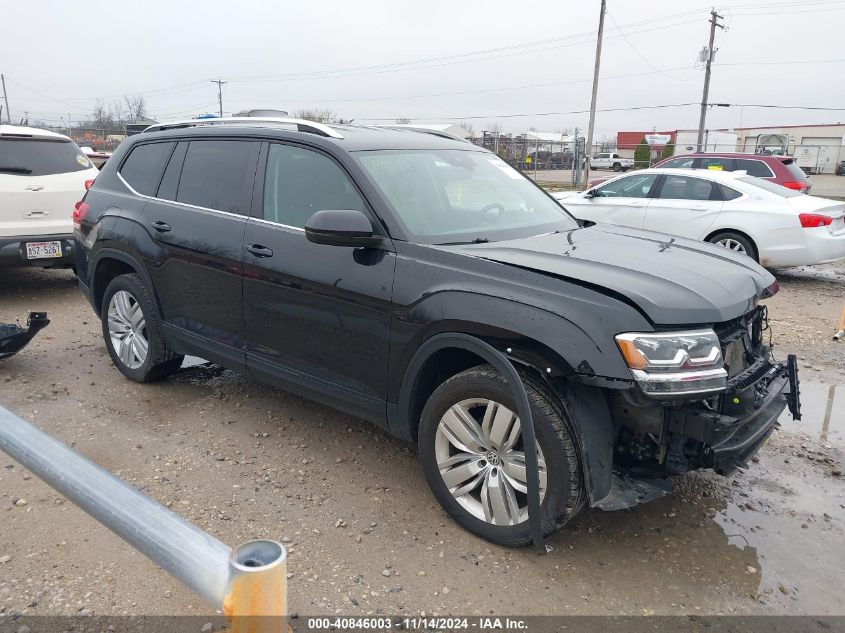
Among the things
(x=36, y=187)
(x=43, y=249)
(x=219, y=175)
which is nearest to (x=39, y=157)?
(x=36, y=187)

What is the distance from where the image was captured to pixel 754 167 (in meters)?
13.9

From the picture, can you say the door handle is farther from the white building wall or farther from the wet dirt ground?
the white building wall

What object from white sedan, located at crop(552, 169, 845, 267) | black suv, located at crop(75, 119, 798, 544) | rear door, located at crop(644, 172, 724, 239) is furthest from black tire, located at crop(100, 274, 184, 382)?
rear door, located at crop(644, 172, 724, 239)

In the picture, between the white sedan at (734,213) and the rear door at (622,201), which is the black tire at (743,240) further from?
the rear door at (622,201)

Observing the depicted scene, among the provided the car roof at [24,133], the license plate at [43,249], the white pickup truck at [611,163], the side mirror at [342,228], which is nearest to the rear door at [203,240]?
the side mirror at [342,228]

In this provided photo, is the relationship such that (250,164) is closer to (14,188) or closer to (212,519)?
(212,519)

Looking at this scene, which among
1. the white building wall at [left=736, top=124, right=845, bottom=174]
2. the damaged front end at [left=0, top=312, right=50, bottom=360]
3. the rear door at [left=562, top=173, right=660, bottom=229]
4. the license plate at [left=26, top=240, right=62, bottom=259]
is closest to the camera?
the damaged front end at [left=0, top=312, right=50, bottom=360]

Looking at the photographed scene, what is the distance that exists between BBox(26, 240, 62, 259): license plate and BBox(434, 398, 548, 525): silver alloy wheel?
231 inches

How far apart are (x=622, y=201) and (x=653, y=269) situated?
7.35m

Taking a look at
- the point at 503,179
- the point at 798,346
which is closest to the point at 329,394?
the point at 503,179

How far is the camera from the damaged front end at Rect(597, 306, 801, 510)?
→ 2686 millimetres

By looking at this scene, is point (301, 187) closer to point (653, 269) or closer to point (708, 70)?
point (653, 269)

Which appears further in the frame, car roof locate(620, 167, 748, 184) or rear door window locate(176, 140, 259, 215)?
car roof locate(620, 167, 748, 184)

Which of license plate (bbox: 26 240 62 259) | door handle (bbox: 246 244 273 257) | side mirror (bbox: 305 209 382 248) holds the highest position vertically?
side mirror (bbox: 305 209 382 248)
